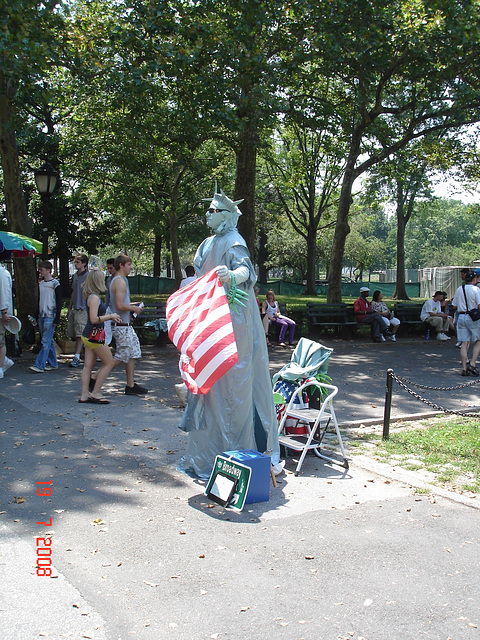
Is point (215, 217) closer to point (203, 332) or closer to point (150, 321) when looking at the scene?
point (203, 332)

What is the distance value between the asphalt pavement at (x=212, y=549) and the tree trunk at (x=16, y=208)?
906 centimetres

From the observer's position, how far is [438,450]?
22.0 feet

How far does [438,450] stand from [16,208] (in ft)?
40.8

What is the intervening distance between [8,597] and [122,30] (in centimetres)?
1305

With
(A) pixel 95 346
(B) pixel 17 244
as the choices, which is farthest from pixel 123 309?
(B) pixel 17 244

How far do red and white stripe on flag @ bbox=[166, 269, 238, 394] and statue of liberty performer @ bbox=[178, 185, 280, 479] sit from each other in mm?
182

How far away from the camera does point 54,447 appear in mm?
6461

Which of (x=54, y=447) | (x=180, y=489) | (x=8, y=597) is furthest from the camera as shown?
(x=54, y=447)

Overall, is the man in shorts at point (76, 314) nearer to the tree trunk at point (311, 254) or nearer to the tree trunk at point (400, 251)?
the tree trunk at point (311, 254)

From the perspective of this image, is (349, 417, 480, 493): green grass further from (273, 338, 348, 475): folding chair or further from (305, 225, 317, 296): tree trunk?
(305, 225, 317, 296): tree trunk

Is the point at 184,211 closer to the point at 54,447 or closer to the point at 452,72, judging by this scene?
the point at 452,72

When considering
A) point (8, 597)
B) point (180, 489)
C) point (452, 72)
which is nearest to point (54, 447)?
point (180, 489)

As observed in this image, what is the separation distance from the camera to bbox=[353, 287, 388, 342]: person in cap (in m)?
17.3

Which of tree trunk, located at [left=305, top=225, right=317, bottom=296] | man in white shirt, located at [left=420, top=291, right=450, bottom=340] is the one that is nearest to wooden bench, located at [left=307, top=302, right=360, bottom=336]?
man in white shirt, located at [left=420, top=291, right=450, bottom=340]
